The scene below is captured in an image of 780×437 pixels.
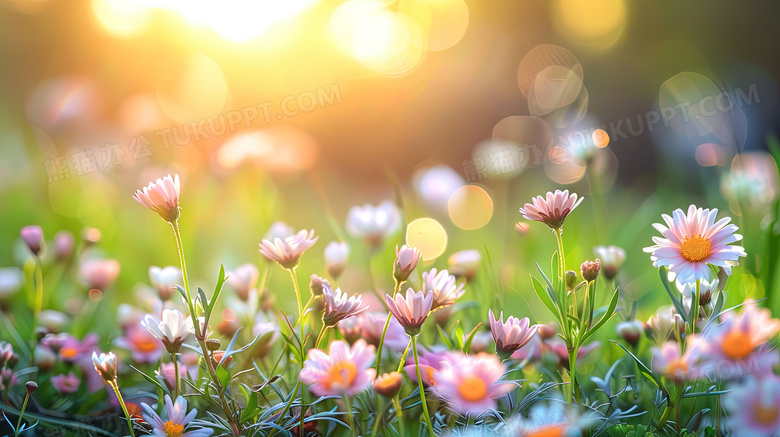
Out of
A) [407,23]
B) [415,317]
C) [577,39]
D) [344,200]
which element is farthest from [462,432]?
[577,39]

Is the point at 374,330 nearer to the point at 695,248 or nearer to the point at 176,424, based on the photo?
the point at 176,424

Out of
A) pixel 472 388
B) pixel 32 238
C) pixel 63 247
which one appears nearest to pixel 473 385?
pixel 472 388

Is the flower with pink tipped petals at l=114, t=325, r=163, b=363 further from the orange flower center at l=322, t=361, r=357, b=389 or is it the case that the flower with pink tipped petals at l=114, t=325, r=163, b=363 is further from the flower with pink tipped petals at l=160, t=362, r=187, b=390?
the orange flower center at l=322, t=361, r=357, b=389

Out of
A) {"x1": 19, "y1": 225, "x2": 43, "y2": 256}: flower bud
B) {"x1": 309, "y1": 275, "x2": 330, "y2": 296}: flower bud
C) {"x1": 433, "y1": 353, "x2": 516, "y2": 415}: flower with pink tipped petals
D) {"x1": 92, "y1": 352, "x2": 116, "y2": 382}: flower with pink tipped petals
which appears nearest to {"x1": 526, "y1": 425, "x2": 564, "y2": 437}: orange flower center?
{"x1": 433, "y1": 353, "x2": 516, "y2": 415}: flower with pink tipped petals

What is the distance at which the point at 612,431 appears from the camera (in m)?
0.59

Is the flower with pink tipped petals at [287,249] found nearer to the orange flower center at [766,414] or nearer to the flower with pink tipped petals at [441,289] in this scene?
the flower with pink tipped petals at [441,289]

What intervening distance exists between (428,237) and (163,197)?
869 millimetres

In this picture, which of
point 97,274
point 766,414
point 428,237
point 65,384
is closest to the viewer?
point 766,414

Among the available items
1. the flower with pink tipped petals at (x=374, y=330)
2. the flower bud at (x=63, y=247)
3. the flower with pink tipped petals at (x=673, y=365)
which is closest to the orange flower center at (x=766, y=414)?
the flower with pink tipped petals at (x=673, y=365)

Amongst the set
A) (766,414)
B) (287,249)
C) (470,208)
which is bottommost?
(766,414)

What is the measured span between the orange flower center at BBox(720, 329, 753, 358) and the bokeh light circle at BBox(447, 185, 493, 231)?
1.00 m

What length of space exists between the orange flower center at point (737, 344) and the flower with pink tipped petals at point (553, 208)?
181mm

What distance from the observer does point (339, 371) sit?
0.53 metres

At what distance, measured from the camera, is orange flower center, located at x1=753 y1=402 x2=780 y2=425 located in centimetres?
43
